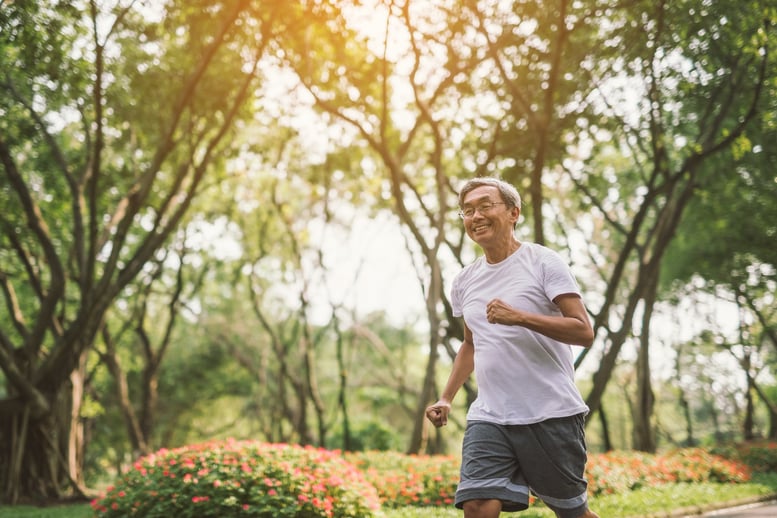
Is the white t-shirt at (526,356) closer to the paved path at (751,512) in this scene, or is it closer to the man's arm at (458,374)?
the man's arm at (458,374)

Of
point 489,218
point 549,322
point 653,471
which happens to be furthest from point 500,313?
point 653,471

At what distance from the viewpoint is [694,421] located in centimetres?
6775

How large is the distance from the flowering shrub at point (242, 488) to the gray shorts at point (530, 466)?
4332 mm

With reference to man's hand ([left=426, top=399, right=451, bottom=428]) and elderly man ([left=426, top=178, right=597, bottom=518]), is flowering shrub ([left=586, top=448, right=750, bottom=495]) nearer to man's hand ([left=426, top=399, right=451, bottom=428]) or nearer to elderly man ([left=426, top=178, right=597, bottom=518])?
man's hand ([left=426, top=399, right=451, bottom=428])

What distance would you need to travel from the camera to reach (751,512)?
29.9 ft

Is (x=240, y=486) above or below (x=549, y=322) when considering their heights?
below

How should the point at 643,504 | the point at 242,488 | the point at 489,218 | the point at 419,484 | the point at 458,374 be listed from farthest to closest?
the point at 419,484, the point at 643,504, the point at 242,488, the point at 458,374, the point at 489,218

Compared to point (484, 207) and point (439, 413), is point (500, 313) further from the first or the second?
point (439, 413)

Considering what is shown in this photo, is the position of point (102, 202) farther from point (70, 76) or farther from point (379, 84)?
point (379, 84)

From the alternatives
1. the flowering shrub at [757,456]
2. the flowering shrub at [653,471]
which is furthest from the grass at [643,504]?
the flowering shrub at [757,456]

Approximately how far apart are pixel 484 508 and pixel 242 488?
4.90 m

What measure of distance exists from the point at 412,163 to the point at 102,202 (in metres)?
7.93

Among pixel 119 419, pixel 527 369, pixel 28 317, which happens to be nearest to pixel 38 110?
pixel 28 317

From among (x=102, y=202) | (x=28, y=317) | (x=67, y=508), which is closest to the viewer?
(x=67, y=508)
